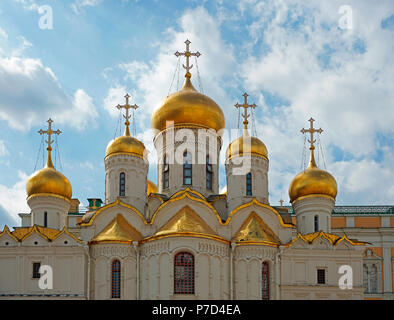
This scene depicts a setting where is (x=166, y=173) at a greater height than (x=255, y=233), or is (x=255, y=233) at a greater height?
(x=166, y=173)

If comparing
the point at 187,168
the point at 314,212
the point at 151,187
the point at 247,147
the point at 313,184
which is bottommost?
the point at 314,212

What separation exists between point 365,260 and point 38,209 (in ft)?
61.5

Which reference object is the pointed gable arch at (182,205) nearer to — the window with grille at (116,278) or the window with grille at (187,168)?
the window with grille at (187,168)

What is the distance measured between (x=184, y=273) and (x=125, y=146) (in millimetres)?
7512

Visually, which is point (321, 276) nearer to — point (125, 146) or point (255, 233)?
point (255, 233)

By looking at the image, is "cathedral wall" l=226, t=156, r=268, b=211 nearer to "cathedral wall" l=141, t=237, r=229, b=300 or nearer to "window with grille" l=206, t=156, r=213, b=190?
"window with grille" l=206, t=156, r=213, b=190

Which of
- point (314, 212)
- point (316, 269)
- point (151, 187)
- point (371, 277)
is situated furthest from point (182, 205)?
point (371, 277)

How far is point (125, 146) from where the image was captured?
119 feet

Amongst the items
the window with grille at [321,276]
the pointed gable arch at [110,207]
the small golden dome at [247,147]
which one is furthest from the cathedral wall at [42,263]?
the window with grille at [321,276]

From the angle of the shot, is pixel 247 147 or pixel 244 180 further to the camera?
pixel 247 147

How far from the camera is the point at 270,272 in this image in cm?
3338

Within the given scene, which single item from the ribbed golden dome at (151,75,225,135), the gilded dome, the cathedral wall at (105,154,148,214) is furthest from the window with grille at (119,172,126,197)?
the ribbed golden dome at (151,75,225,135)
